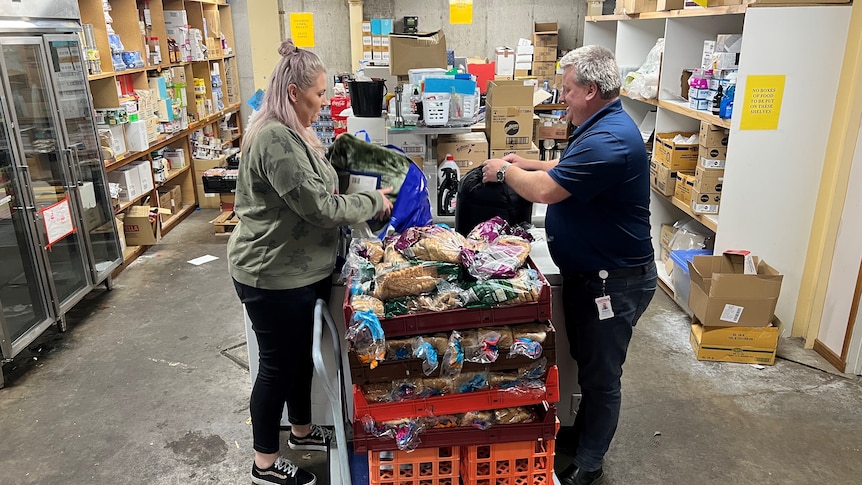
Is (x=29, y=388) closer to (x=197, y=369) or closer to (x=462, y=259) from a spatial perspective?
(x=197, y=369)

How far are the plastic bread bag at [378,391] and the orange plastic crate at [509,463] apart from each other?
0.33 m

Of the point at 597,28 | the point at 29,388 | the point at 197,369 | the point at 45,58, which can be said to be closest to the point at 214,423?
the point at 197,369

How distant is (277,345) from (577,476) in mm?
1279

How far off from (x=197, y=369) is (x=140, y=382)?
0.94 feet

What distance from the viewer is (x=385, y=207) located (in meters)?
2.14

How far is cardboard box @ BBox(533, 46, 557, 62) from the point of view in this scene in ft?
24.2

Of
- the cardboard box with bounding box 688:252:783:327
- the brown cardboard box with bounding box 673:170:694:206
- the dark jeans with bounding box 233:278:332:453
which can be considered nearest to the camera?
the dark jeans with bounding box 233:278:332:453

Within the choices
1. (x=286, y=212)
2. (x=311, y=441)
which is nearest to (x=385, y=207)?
(x=286, y=212)

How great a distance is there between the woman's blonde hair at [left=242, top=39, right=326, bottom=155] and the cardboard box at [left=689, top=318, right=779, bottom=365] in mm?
2570

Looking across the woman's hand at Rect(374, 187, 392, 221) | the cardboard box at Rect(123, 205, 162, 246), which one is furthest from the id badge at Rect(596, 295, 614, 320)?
the cardboard box at Rect(123, 205, 162, 246)

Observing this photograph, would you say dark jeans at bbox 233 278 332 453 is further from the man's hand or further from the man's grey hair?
the man's grey hair

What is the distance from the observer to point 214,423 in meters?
2.87

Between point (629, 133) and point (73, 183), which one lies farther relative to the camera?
point (73, 183)

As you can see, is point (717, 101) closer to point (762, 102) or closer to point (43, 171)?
point (762, 102)
